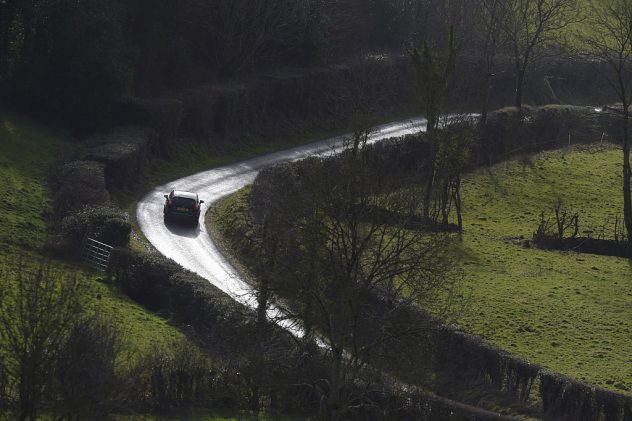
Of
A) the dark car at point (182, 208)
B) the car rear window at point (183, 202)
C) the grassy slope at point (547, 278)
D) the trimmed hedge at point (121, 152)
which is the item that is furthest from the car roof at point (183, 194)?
the grassy slope at point (547, 278)

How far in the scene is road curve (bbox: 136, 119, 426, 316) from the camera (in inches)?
1770

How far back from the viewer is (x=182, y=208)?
50625 millimetres

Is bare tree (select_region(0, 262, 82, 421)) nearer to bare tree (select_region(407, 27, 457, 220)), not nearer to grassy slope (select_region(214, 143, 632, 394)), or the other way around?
grassy slope (select_region(214, 143, 632, 394))

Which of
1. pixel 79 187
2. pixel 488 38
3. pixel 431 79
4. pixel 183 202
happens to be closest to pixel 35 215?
pixel 79 187

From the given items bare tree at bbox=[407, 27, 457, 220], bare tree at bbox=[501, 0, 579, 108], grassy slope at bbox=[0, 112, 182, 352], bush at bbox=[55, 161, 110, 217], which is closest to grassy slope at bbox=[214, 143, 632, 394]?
bare tree at bbox=[407, 27, 457, 220]

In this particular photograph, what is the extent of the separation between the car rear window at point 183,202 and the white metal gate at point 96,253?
25.8 feet

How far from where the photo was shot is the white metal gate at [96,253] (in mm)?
42594

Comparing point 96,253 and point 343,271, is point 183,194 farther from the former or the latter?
point 343,271

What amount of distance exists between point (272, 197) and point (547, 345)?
15.3 meters

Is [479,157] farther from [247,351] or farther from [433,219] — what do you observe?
[247,351]

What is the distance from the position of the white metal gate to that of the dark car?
7.72 m

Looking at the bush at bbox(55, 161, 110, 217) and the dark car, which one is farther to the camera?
the dark car

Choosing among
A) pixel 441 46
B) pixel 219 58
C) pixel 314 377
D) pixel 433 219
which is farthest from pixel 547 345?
pixel 441 46

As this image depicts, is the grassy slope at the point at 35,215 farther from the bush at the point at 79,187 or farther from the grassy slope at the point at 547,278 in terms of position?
the grassy slope at the point at 547,278
